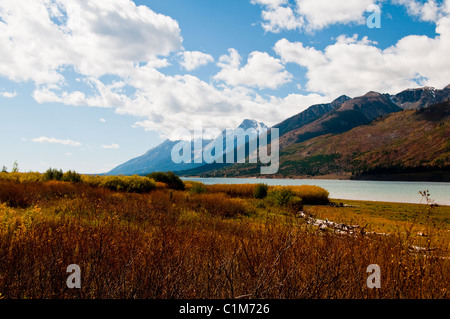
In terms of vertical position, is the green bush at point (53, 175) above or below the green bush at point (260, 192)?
above

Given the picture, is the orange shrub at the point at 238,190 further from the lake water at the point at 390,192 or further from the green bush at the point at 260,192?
the lake water at the point at 390,192

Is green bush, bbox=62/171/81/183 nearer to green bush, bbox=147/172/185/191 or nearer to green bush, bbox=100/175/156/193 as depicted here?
green bush, bbox=100/175/156/193

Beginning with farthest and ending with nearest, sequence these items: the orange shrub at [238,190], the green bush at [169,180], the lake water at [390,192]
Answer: the lake water at [390,192] < the green bush at [169,180] < the orange shrub at [238,190]

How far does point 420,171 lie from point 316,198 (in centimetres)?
16996

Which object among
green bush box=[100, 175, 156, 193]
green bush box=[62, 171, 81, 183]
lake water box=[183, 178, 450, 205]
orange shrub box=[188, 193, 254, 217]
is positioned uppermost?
green bush box=[62, 171, 81, 183]

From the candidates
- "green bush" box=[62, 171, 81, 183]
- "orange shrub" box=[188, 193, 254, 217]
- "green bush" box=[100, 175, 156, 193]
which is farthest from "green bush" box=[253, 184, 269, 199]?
"green bush" box=[62, 171, 81, 183]

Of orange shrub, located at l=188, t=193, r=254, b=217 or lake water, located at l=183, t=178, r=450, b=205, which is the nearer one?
orange shrub, located at l=188, t=193, r=254, b=217

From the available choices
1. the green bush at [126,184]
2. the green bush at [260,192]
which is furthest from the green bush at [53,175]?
the green bush at [260,192]

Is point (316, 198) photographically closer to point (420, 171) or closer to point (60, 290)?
point (60, 290)

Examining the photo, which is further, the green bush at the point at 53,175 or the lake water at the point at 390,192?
the lake water at the point at 390,192

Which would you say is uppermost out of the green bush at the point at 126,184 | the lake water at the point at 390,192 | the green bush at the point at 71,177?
the green bush at the point at 71,177

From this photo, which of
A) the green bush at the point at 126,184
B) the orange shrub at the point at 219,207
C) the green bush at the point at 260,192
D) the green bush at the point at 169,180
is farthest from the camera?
the green bush at the point at 169,180

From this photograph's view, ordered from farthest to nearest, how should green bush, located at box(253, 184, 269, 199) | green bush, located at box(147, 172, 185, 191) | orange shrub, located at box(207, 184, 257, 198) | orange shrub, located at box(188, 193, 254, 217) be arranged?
green bush, located at box(147, 172, 185, 191)
orange shrub, located at box(207, 184, 257, 198)
green bush, located at box(253, 184, 269, 199)
orange shrub, located at box(188, 193, 254, 217)
